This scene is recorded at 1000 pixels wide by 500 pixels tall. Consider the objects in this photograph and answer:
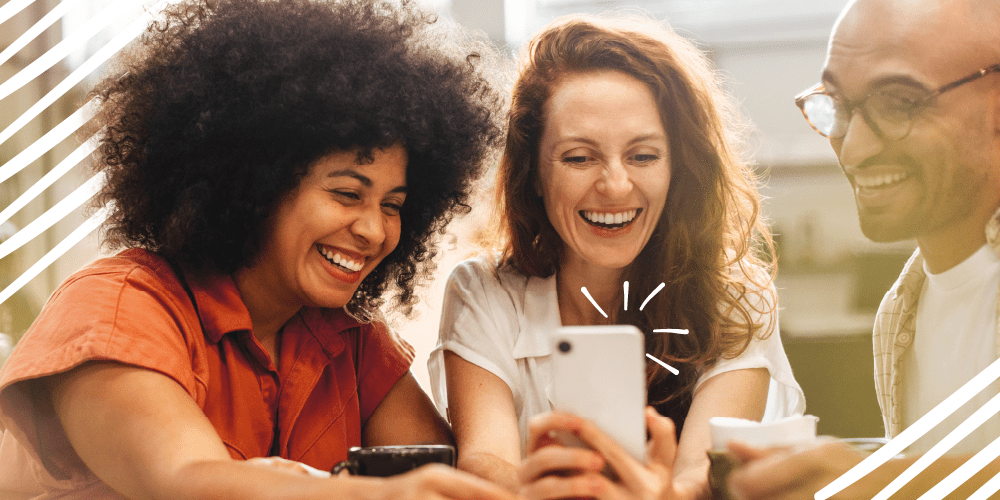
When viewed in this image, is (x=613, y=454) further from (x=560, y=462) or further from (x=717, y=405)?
(x=717, y=405)

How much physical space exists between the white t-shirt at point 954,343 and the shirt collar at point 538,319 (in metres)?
0.49

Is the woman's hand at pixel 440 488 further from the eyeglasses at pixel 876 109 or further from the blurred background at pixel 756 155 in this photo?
the eyeglasses at pixel 876 109

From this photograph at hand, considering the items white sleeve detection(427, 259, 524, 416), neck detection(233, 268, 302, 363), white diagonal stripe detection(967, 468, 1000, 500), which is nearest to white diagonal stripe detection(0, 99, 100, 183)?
neck detection(233, 268, 302, 363)

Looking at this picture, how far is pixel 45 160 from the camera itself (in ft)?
3.46

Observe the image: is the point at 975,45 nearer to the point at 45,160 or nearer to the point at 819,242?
the point at 819,242

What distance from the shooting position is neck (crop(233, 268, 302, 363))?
1.05 m

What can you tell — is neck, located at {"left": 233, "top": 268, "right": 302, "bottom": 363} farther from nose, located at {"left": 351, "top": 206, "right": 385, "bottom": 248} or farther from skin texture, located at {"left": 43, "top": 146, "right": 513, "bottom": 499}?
nose, located at {"left": 351, "top": 206, "right": 385, "bottom": 248}

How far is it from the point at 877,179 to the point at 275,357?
82 cm

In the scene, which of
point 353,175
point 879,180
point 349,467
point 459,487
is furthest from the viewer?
point 353,175

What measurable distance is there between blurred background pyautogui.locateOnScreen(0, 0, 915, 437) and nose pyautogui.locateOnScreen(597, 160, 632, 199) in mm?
251

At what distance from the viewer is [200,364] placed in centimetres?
91

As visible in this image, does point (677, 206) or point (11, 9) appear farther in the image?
point (677, 206)

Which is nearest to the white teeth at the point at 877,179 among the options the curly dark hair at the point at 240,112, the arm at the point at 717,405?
the arm at the point at 717,405

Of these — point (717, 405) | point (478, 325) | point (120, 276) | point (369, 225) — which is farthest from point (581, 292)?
point (120, 276)
